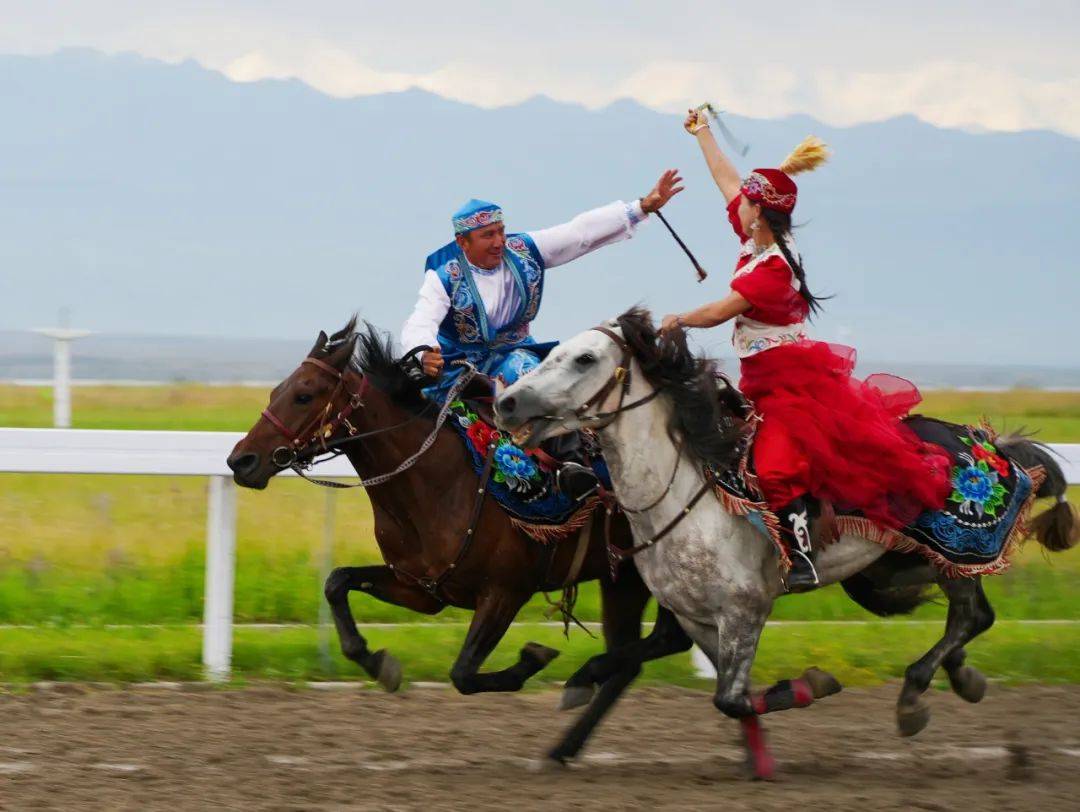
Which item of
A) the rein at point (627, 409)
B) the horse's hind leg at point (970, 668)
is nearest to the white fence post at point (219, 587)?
the rein at point (627, 409)

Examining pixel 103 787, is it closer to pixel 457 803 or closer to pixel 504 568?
pixel 457 803

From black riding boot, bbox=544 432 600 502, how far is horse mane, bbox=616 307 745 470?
1.84 ft

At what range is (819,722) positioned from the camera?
805 centimetres

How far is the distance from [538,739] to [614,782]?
0.96m

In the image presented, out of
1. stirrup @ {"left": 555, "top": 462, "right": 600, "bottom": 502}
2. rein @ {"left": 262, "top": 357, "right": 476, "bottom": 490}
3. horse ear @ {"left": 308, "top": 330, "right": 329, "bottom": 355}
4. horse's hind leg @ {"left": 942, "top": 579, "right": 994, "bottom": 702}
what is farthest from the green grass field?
horse ear @ {"left": 308, "top": 330, "right": 329, "bottom": 355}

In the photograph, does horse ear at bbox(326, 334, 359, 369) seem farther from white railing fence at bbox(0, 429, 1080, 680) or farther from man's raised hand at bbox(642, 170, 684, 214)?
man's raised hand at bbox(642, 170, 684, 214)

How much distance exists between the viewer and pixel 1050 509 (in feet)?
24.6

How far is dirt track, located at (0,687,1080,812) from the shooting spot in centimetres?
623

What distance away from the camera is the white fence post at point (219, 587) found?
8484 mm

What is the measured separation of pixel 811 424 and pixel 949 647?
1364 millimetres

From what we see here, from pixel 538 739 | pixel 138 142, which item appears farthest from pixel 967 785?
pixel 138 142

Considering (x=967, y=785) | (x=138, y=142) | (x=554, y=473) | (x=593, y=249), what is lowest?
(x=967, y=785)

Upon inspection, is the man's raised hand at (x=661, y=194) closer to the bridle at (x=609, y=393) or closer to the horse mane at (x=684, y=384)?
the horse mane at (x=684, y=384)

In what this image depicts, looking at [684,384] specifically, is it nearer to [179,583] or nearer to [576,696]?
[576,696]
